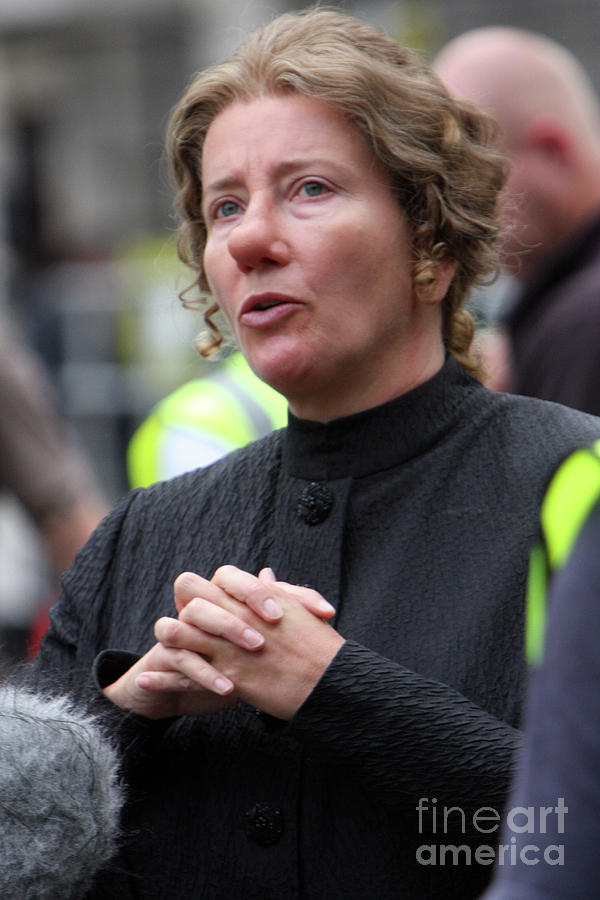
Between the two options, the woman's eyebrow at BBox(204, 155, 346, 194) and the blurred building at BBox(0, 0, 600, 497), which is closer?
the woman's eyebrow at BBox(204, 155, 346, 194)

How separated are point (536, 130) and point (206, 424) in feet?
5.26

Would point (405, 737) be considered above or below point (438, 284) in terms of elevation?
below

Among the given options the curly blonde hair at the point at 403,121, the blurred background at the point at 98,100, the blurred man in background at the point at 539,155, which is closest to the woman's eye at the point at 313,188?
the curly blonde hair at the point at 403,121

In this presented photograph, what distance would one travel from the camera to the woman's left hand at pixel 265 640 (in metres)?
1.92

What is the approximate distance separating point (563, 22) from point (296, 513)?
14.4m

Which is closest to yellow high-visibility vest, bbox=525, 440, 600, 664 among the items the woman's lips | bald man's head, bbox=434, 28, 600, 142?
the woman's lips

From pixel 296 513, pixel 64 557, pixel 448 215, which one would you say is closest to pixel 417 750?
pixel 296 513

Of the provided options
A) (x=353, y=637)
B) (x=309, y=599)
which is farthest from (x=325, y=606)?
(x=353, y=637)

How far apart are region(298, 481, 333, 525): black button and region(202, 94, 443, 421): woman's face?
115mm

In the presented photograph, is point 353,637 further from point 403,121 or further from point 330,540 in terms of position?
point 403,121

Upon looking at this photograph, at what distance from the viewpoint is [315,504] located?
7.23ft

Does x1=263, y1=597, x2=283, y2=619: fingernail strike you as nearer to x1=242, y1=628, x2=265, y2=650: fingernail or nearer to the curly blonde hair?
x1=242, y1=628, x2=265, y2=650: fingernail

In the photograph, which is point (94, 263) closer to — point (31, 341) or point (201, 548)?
point (31, 341)

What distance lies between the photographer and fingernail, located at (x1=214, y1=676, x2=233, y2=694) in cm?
192
